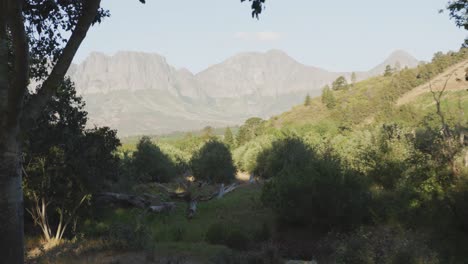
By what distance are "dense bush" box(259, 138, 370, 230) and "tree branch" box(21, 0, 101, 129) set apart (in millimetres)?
18929

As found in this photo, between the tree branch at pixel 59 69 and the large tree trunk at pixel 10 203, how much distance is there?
429mm

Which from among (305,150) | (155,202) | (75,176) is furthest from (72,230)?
(305,150)

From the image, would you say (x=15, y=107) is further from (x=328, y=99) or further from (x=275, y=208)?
(x=328, y=99)

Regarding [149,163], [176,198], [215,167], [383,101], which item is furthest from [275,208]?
[383,101]

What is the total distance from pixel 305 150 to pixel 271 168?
5.57m

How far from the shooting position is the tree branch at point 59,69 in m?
6.49

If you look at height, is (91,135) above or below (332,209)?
above

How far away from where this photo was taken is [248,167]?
255ft

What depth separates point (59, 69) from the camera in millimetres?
6520

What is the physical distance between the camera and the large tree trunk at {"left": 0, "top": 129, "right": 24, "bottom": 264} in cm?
602

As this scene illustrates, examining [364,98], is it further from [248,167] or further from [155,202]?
[155,202]

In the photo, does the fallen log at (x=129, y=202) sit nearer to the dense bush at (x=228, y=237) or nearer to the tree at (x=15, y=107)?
the dense bush at (x=228, y=237)

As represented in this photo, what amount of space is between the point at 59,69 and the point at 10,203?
214 cm

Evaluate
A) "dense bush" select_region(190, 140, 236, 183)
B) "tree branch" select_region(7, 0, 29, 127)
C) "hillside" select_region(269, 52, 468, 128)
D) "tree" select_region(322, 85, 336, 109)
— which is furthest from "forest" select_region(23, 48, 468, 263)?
"tree" select_region(322, 85, 336, 109)
